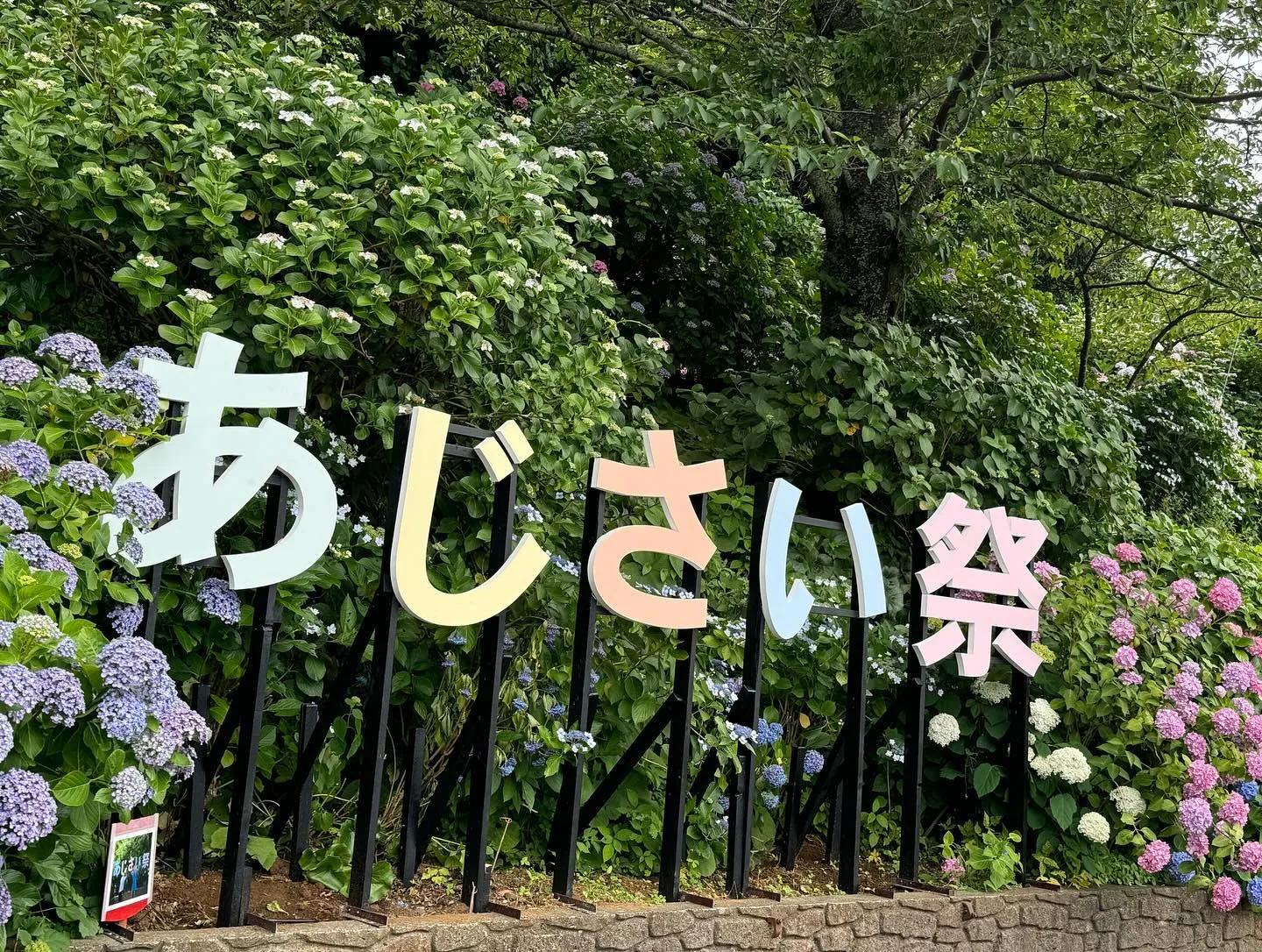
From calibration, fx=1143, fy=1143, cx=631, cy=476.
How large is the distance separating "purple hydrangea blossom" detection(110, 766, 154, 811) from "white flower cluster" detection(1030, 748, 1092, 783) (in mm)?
3457

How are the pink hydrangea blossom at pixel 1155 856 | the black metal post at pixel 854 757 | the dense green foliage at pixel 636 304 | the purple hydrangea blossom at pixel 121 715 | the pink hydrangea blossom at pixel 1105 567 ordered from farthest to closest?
the pink hydrangea blossom at pixel 1105 567 < the pink hydrangea blossom at pixel 1155 856 < the black metal post at pixel 854 757 < the dense green foliage at pixel 636 304 < the purple hydrangea blossom at pixel 121 715

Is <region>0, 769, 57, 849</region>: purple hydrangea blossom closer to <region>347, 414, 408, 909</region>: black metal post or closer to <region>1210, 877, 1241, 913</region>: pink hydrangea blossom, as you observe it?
<region>347, 414, 408, 909</region>: black metal post

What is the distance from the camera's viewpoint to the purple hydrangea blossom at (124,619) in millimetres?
2705

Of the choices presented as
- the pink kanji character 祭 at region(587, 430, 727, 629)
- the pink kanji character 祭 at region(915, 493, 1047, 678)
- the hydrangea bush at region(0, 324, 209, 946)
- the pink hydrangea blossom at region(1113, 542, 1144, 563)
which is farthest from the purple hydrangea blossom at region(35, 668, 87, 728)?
the pink hydrangea blossom at region(1113, 542, 1144, 563)

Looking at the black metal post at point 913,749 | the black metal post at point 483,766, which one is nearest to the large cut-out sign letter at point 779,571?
the black metal post at point 913,749

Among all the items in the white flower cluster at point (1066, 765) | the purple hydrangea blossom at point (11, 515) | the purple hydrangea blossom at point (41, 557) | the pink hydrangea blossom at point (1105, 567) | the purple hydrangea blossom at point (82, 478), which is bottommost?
the white flower cluster at point (1066, 765)

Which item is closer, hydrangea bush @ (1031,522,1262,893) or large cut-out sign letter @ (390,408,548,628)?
large cut-out sign letter @ (390,408,548,628)

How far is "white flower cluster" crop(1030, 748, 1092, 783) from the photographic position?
14.7 ft

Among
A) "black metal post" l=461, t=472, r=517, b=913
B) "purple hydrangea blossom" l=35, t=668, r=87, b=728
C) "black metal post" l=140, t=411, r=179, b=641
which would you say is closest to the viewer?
"purple hydrangea blossom" l=35, t=668, r=87, b=728

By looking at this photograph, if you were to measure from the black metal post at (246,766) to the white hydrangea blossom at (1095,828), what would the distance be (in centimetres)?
318

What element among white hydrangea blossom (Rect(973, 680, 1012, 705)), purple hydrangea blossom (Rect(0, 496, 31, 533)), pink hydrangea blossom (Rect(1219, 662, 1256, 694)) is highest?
purple hydrangea blossom (Rect(0, 496, 31, 533))

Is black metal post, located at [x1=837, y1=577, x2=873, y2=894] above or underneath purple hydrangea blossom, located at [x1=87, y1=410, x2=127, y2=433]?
underneath

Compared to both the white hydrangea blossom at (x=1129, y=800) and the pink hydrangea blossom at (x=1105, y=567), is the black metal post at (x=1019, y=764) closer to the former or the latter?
the white hydrangea blossom at (x=1129, y=800)

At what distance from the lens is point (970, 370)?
6043 millimetres
